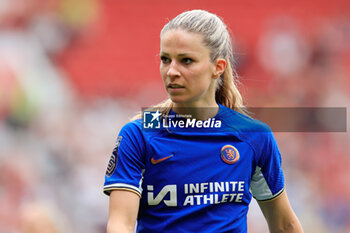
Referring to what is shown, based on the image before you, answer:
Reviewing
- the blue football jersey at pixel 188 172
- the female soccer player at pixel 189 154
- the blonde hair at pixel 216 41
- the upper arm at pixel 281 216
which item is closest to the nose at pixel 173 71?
the female soccer player at pixel 189 154

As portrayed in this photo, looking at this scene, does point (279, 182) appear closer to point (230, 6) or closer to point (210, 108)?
point (210, 108)

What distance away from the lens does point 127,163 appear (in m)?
2.58

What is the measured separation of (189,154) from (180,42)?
0.51 m

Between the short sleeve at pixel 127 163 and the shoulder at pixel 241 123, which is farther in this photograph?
the shoulder at pixel 241 123

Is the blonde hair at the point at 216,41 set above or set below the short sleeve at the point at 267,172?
above

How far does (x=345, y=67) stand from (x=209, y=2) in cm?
214

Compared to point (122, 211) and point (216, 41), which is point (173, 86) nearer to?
point (216, 41)

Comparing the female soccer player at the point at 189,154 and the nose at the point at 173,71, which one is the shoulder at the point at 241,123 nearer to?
the female soccer player at the point at 189,154

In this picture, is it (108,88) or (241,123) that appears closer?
(241,123)

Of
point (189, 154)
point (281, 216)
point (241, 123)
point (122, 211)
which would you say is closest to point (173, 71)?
point (189, 154)

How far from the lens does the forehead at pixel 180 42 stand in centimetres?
258

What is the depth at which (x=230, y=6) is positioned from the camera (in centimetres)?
798

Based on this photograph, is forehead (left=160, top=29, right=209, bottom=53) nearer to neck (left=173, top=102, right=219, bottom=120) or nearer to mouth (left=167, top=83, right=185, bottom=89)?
mouth (left=167, top=83, right=185, bottom=89)

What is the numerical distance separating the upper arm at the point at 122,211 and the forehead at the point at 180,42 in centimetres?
66
